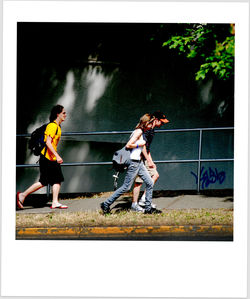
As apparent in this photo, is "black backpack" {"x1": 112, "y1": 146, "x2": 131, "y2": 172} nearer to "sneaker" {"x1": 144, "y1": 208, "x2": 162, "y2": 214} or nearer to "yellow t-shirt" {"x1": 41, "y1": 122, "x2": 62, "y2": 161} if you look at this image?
"sneaker" {"x1": 144, "y1": 208, "x2": 162, "y2": 214}

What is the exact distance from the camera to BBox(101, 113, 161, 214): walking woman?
702 centimetres

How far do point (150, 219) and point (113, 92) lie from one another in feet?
14.8

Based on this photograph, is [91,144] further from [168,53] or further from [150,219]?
[150,219]

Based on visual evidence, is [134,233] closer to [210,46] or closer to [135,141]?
[135,141]

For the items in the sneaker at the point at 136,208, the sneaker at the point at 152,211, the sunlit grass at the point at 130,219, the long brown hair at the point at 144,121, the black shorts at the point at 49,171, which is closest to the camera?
the sunlit grass at the point at 130,219

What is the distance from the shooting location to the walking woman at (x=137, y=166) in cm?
702

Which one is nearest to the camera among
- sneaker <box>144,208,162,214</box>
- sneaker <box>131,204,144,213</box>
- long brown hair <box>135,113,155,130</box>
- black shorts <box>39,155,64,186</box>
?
long brown hair <box>135,113,155,130</box>

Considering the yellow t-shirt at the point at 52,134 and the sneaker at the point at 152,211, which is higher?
the yellow t-shirt at the point at 52,134

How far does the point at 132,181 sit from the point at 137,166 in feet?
0.81

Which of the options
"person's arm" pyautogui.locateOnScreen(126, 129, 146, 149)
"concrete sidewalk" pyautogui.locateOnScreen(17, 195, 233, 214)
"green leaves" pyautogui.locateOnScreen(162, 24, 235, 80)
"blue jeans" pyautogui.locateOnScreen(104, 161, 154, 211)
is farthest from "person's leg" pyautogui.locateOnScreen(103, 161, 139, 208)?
"green leaves" pyautogui.locateOnScreen(162, 24, 235, 80)

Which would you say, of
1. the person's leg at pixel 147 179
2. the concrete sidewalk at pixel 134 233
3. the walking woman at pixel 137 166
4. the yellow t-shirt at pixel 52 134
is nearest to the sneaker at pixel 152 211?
the walking woman at pixel 137 166
